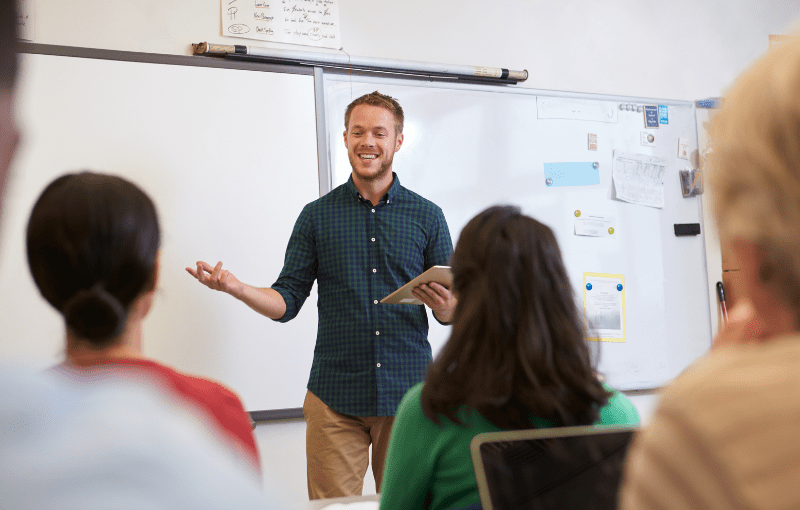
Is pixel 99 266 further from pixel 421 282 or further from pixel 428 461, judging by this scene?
pixel 421 282

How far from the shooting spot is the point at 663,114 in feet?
11.9

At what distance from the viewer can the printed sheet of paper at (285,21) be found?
2770 millimetres

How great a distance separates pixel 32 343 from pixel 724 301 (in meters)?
3.25

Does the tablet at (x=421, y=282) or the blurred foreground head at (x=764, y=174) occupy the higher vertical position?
the blurred foreground head at (x=764, y=174)

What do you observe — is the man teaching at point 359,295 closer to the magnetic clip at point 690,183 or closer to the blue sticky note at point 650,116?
the blue sticky note at point 650,116

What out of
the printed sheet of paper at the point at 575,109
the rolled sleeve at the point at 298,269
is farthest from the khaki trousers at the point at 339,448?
the printed sheet of paper at the point at 575,109

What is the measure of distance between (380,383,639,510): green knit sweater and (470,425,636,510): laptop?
0.62ft

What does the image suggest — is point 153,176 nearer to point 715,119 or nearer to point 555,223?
point 555,223

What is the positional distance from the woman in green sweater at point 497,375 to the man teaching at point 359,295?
0.96 m

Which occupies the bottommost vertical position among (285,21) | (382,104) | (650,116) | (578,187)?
(578,187)

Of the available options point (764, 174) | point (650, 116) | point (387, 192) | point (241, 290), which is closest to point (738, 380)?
point (764, 174)

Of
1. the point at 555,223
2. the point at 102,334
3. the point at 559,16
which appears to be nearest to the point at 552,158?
the point at 555,223

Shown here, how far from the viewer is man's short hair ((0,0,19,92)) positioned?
0.27 meters

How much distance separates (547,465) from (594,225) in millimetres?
2747
